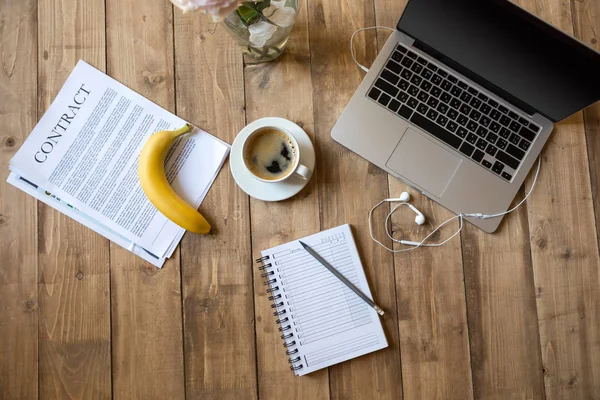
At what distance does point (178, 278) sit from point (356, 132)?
0.44 metres

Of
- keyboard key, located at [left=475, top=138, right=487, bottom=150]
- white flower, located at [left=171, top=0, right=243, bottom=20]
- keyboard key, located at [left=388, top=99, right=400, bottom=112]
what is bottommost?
keyboard key, located at [left=475, top=138, right=487, bottom=150]

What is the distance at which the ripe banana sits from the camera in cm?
92

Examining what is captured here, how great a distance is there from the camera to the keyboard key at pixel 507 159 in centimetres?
94

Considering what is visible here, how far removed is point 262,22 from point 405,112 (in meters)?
0.32

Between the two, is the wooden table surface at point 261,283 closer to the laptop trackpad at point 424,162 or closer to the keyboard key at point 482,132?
the laptop trackpad at point 424,162

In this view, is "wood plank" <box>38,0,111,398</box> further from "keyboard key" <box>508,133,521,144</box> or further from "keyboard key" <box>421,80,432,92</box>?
"keyboard key" <box>508,133,521,144</box>

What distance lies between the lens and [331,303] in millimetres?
950

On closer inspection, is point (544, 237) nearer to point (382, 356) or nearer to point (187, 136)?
point (382, 356)

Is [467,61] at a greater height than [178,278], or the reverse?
[467,61]

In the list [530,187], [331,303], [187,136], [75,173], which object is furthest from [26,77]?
[530,187]

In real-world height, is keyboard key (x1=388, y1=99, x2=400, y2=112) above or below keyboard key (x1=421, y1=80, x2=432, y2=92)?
below

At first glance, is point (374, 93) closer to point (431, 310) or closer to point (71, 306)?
point (431, 310)

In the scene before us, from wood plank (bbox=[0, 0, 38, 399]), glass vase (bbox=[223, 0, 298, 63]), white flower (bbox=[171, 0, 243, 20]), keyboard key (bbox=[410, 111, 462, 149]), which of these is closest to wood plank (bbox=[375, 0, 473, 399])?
keyboard key (bbox=[410, 111, 462, 149])

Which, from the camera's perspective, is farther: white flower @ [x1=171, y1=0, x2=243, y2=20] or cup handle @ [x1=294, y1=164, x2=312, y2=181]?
cup handle @ [x1=294, y1=164, x2=312, y2=181]
